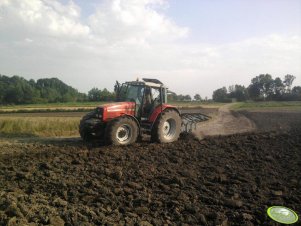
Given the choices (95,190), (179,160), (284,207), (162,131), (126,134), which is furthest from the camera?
(162,131)

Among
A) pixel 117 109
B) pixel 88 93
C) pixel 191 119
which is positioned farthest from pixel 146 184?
pixel 88 93

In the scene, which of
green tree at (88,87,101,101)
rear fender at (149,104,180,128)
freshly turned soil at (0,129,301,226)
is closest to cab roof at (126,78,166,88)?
rear fender at (149,104,180,128)

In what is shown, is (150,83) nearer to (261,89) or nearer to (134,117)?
(134,117)

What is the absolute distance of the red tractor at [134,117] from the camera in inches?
432

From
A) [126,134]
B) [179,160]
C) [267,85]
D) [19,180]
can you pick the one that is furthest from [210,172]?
[267,85]

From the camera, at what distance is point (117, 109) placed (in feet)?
37.2

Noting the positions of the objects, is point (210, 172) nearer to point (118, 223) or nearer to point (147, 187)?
point (147, 187)

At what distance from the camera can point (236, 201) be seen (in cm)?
625

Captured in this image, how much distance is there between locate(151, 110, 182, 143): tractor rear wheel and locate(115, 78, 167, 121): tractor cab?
0.49 meters

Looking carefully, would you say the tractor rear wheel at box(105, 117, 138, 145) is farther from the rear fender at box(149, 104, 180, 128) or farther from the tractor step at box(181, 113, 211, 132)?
the tractor step at box(181, 113, 211, 132)

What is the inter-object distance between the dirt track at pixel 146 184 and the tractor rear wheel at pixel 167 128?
27.0 inches

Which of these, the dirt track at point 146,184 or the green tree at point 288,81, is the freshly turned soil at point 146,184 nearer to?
the dirt track at point 146,184

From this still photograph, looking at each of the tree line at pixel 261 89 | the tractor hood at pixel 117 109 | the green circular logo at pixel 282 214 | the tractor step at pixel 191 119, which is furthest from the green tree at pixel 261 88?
the green circular logo at pixel 282 214

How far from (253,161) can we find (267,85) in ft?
326
